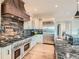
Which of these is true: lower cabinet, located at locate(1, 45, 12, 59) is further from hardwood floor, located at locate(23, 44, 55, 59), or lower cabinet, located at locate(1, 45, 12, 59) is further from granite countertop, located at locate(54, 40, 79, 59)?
hardwood floor, located at locate(23, 44, 55, 59)

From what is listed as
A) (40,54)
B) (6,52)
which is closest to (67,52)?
(6,52)

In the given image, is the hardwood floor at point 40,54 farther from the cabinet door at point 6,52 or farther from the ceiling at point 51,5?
the ceiling at point 51,5

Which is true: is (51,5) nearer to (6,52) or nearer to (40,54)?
(40,54)

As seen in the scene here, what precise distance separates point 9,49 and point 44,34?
639 centimetres

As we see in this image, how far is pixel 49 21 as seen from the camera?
911cm

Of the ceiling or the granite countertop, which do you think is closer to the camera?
the granite countertop

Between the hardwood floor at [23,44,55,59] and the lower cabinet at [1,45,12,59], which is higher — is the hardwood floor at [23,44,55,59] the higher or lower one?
the lower one

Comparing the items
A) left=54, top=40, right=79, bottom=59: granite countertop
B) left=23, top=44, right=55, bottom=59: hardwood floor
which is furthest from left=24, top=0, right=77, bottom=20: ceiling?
left=54, top=40, right=79, bottom=59: granite countertop

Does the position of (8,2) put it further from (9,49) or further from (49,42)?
A: (49,42)

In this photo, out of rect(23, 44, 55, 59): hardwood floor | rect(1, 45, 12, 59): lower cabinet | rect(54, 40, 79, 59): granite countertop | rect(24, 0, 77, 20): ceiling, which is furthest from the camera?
rect(23, 44, 55, 59): hardwood floor

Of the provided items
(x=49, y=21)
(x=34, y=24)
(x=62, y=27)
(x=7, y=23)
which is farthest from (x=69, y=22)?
(x=7, y=23)

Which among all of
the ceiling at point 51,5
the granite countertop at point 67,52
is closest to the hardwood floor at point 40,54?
the ceiling at point 51,5

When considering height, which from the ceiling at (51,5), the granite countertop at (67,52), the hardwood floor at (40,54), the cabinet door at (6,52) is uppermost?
the ceiling at (51,5)

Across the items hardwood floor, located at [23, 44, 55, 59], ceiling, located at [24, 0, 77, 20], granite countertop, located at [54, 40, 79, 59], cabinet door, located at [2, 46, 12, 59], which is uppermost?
ceiling, located at [24, 0, 77, 20]
